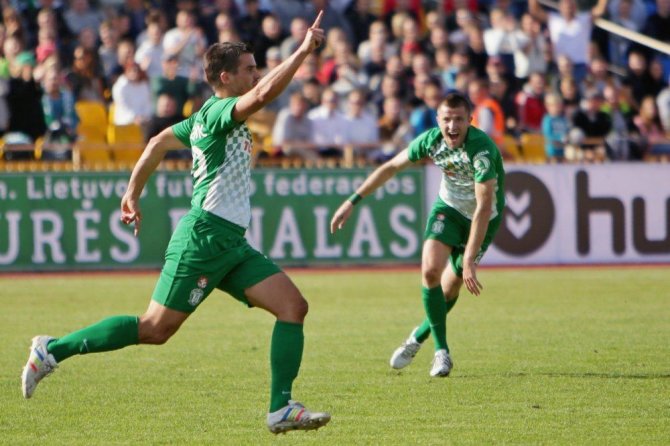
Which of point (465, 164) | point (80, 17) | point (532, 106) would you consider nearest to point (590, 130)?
point (532, 106)

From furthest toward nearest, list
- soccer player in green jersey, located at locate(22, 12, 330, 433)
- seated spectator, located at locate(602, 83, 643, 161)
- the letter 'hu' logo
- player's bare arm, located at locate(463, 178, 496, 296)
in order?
seated spectator, located at locate(602, 83, 643, 161)
the letter 'hu' logo
player's bare arm, located at locate(463, 178, 496, 296)
soccer player in green jersey, located at locate(22, 12, 330, 433)

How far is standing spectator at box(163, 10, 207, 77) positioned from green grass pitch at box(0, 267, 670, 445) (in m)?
4.94

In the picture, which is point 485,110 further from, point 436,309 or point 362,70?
point 436,309

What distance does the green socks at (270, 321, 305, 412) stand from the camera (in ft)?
23.2

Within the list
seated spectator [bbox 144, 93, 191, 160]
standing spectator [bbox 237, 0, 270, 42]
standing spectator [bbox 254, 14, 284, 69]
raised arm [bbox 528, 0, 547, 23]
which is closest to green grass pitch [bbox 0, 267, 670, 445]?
seated spectator [bbox 144, 93, 191, 160]

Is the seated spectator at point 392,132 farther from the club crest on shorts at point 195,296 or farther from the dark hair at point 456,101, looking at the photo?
the club crest on shorts at point 195,296

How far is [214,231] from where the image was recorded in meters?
7.33

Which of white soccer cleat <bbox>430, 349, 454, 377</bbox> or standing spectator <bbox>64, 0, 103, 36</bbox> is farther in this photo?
standing spectator <bbox>64, 0, 103, 36</bbox>

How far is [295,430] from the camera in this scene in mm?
7254

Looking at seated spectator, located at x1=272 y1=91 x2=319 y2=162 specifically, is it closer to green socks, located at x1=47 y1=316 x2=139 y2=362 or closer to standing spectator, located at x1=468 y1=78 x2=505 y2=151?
standing spectator, located at x1=468 y1=78 x2=505 y2=151

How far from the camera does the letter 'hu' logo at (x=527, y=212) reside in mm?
18094

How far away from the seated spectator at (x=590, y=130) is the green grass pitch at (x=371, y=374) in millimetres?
3323

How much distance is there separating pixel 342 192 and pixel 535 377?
8.97 metres

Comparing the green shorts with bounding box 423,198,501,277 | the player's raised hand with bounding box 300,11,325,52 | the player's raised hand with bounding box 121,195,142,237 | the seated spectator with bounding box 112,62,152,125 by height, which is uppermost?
the seated spectator with bounding box 112,62,152,125
